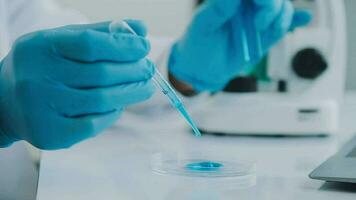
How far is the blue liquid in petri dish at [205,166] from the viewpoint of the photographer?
2.82ft

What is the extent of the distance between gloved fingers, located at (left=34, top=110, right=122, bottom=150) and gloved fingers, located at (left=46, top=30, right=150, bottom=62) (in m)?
0.08

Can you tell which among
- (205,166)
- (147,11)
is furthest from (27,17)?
(147,11)

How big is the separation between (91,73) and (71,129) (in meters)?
0.08

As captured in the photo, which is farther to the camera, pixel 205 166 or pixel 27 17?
pixel 27 17

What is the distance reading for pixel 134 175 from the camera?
2.86 ft

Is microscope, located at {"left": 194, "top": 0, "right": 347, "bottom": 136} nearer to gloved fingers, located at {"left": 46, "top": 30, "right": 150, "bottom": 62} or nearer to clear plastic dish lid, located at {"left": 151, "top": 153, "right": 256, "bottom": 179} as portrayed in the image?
clear plastic dish lid, located at {"left": 151, "top": 153, "right": 256, "bottom": 179}

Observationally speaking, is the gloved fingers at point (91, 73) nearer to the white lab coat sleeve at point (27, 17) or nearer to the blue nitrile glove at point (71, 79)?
the blue nitrile glove at point (71, 79)

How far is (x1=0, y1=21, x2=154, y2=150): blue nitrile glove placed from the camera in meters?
0.81

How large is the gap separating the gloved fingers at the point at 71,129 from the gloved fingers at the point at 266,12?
1.62ft

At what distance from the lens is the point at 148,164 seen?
0.96 m

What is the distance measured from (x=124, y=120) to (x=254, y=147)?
0.46 meters

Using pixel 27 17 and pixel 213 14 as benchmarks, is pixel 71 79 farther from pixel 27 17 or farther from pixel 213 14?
pixel 27 17

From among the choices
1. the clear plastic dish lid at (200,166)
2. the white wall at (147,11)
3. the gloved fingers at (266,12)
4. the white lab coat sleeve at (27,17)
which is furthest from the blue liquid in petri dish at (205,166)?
the white wall at (147,11)

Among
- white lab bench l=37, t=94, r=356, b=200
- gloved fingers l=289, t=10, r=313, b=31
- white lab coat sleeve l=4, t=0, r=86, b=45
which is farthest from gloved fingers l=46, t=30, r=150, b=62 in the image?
white lab coat sleeve l=4, t=0, r=86, b=45
